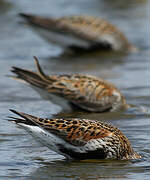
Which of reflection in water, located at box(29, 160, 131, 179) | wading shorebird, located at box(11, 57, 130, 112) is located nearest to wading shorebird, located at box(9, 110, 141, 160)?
reflection in water, located at box(29, 160, 131, 179)

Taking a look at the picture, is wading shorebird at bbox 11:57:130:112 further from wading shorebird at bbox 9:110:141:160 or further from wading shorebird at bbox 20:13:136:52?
wading shorebird at bbox 20:13:136:52

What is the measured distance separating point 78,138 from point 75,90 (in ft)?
9.06

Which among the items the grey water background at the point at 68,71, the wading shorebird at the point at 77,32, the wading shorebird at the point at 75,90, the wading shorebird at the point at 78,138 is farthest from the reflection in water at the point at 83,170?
the wading shorebird at the point at 77,32

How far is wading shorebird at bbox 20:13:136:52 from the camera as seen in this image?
15.1 m

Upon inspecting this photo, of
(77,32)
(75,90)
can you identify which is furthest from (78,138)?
(77,32)

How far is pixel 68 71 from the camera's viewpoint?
13305 mm

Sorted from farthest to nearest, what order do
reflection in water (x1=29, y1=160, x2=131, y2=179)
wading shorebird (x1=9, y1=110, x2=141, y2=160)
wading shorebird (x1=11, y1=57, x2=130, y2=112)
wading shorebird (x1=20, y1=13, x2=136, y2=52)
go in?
wading shorebird (x1=20, y1=13, x2=136, y2=52) → wading shorebird (x1=11, y1=57, x2=130, y2=112) → wading shorebird (x1=9, y1=110, x2=141, y2=160) → reflection in water (x1=29, y1=160, x2=131, y2=179)

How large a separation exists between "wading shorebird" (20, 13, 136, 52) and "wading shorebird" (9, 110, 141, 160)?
8.00 meters

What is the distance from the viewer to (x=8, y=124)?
8.89m

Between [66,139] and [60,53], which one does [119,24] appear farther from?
[66,139]

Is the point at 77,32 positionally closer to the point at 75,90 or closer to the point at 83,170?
the point at 75,90

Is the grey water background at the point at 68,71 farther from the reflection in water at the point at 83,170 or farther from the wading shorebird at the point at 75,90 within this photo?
the wading shorebird at the point at 75,90

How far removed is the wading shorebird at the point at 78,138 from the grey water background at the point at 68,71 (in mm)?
115

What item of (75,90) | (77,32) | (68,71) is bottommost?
(75,90)
